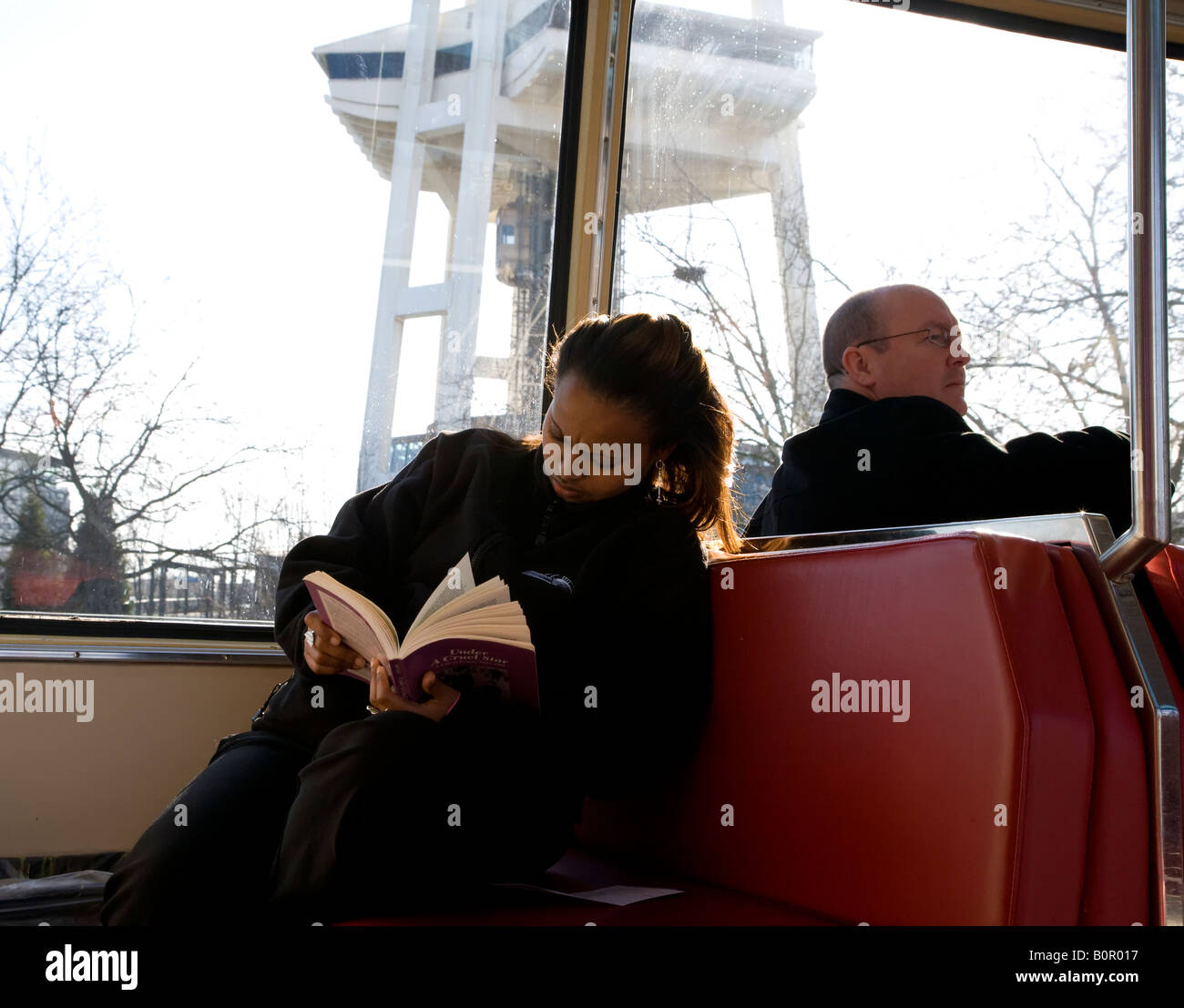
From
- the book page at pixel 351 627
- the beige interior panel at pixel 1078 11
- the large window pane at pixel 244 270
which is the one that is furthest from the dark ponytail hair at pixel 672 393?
the beige interior panel at pixel 1078 11

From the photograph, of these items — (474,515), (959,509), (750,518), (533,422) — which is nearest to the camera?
(474,515)

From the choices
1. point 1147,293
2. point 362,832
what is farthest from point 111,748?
point 1147,293

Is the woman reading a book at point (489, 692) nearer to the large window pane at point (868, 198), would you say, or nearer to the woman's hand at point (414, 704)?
the woman's hand at point (414, 704)

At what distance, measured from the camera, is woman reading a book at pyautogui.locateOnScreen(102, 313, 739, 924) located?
1253mm

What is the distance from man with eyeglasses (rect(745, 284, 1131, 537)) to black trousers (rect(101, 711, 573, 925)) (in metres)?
0.80

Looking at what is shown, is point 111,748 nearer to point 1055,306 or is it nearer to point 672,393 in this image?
point 672,393

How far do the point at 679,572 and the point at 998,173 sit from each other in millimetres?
2229

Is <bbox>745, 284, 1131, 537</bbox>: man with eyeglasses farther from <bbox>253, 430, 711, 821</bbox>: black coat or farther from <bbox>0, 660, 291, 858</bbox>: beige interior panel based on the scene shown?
<bbox>0, 660, 291, 858</bbox>: beige interior panel

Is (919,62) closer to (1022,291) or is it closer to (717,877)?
(1022,291)

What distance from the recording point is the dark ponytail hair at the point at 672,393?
163 cm

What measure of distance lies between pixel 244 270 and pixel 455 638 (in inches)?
66.1

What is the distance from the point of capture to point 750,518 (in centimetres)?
222

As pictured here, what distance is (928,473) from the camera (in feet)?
5.93
